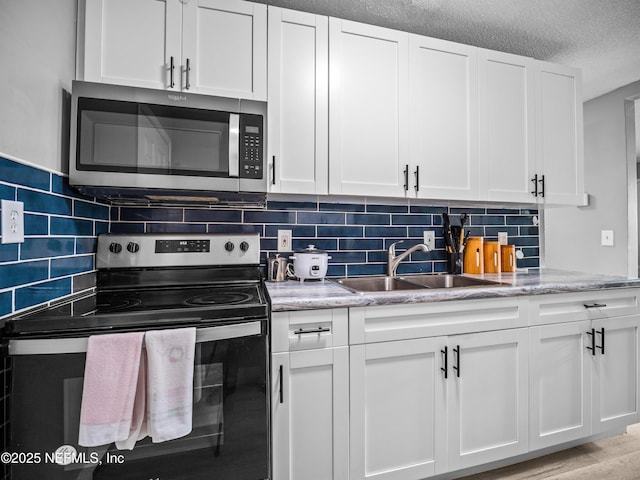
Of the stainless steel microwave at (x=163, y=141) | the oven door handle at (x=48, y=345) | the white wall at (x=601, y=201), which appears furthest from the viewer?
the white wall at (x=601, y=201)

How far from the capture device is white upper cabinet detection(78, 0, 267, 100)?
1456 millimetres

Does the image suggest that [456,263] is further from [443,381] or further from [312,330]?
[312,330]

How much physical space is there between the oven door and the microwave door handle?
71cm

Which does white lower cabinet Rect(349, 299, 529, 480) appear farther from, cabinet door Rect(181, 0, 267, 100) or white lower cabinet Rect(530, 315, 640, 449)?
cabinet door Rect(181, 0, 267, 100)

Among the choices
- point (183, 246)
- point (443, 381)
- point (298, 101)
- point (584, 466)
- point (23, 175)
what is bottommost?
point (584, 466)

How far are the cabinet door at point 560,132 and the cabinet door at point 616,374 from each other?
2.59ft

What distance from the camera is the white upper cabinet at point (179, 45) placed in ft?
4.78

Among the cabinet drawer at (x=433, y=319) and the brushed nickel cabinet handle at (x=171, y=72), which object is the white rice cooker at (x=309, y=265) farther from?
the brushed nickel cabinet handle at (x=171, y=72)

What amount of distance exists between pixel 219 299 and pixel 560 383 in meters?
1.79

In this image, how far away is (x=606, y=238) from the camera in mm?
2781

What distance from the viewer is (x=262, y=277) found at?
1.81m

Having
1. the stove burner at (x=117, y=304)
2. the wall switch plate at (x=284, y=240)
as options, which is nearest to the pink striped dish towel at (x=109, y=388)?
the stove burner at (x=117, y=304)

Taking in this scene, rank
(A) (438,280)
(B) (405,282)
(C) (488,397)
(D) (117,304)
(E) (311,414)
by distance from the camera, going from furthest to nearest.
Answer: (A) (438,280) → (B) (405,282) → (C) (488,397) → (E) (311,414) → (D) (117,304)

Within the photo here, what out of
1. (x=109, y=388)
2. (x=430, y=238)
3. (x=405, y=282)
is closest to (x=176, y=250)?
(x=109, y=388)
